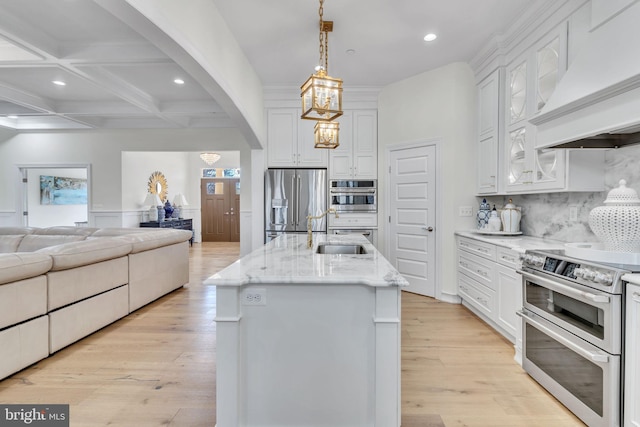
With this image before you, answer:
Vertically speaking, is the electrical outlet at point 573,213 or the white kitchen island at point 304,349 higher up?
the electrical outlet at point 573,213

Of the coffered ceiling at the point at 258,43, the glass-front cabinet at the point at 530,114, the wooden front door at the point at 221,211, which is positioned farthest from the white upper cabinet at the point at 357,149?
the wooden front door at the point at 221,211

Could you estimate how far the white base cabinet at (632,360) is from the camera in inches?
58.3

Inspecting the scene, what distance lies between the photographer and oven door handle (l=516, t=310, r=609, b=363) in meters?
1.62

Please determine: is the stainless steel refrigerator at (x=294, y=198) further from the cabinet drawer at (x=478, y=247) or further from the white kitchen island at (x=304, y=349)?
the white kitchen island at (x=304, y=349)

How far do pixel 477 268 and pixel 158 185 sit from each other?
8.09 meters

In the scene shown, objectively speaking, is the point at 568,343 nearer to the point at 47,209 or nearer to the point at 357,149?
the point at 357,149

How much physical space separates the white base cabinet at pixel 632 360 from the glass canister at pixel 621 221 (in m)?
0.34

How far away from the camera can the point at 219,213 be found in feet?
34.6

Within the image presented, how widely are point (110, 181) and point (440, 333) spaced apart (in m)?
7.47

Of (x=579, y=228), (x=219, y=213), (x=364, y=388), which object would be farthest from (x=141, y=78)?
(x=219, y=213)

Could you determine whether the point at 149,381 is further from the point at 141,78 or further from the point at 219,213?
the point at 219,213

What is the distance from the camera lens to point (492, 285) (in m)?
3.01

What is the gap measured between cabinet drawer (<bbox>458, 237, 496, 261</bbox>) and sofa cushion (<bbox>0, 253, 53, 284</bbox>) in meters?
Result: 3.87

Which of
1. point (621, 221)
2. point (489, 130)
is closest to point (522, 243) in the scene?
point (621, 221)
